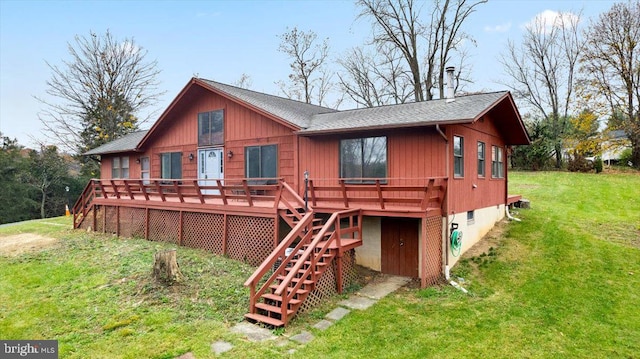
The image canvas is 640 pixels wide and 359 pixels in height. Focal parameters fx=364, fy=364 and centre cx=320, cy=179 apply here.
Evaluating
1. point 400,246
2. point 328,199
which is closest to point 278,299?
point 328,199

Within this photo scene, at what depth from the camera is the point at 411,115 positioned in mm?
9289

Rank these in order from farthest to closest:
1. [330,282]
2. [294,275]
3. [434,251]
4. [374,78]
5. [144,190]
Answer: [374,78] → [144,190] → [434,251] → [330,282] → [294,275]

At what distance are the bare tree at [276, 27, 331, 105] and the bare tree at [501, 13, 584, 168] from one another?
49.1ft

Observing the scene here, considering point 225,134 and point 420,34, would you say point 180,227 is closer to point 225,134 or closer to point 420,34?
point 225,134

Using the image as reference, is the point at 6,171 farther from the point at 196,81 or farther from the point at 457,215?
the point at 457,215

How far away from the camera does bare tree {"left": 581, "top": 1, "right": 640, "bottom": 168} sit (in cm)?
1833

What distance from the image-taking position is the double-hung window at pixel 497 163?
12.4 metres

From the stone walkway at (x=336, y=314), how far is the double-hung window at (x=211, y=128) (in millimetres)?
7418

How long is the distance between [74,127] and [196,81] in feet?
63.7

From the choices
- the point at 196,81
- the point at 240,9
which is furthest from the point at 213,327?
the point at 240,9

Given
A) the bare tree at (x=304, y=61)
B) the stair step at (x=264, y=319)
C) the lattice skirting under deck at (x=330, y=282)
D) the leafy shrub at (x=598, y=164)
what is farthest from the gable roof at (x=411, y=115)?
the bare tree at (x=304, y=61)

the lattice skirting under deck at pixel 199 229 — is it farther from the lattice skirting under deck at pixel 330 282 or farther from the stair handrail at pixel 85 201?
the lattice skirting under deck at pixel 330 282

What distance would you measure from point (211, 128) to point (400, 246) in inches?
309

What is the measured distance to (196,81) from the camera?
40.9ft
